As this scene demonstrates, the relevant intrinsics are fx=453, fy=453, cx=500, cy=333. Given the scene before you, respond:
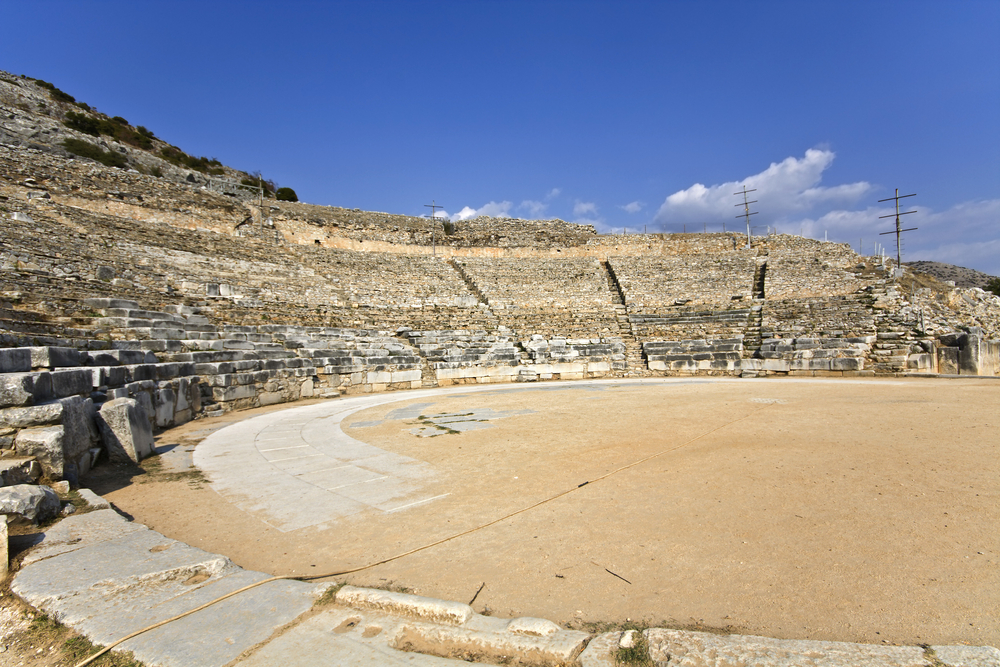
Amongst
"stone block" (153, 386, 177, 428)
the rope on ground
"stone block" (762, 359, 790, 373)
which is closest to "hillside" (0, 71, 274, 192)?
"stone block" (153, 386, 177, 428)

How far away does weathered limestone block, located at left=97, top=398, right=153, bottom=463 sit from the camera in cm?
495

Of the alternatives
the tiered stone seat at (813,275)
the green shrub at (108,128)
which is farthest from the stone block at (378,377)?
the green shrub at (108,128)

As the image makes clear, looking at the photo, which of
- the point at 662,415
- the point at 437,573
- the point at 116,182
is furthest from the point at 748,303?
the point at 116,182

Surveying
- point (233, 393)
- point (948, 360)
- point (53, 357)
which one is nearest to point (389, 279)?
point (233, 393)

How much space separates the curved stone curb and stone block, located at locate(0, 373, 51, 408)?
2208 millimetres

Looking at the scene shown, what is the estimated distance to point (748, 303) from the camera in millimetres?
19938

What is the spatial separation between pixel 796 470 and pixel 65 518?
19.5 ft

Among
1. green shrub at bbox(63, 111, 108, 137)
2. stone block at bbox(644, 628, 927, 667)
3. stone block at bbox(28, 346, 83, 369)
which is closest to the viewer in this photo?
stone block at bbox(644, 628, 927, 667)

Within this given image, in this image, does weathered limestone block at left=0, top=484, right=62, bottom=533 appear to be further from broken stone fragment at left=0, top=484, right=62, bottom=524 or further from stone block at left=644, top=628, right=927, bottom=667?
stone block at left=644, top=628, right=927, bottom=667

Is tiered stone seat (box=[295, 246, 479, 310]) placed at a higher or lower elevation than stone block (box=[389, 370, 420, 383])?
higher

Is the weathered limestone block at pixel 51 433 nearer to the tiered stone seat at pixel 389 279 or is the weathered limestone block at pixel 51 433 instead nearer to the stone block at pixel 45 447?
the stone block at pixel 45 447

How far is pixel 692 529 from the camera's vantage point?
3072 millimetres

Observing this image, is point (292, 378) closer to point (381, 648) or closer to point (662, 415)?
point (662, 415)

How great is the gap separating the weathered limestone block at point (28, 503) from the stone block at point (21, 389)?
4.44 feet
